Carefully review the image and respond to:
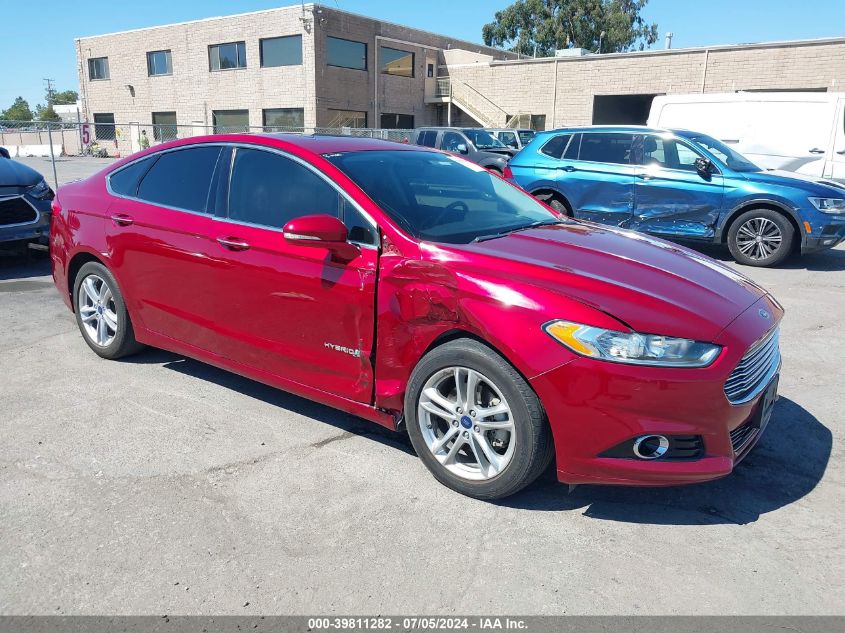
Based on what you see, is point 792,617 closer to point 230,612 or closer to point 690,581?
point 690,581

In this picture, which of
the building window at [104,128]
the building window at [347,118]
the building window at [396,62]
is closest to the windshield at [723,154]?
the building window at [347,118]

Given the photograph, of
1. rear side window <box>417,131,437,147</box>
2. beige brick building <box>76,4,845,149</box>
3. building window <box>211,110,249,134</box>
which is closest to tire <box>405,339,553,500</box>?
rear side window <box>417,131,437,147</box>

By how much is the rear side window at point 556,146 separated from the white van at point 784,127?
4.18 meters

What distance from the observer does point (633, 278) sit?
125 inches

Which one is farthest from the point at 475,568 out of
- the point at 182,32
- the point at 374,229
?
the point at 182,32

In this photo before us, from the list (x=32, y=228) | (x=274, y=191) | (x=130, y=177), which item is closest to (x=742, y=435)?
(x=274, y=191)

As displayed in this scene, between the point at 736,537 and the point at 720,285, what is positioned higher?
the point at 720,285

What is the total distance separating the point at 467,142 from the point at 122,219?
50.1 ft

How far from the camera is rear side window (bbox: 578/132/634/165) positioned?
31.8ft

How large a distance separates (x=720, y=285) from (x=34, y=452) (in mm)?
3679

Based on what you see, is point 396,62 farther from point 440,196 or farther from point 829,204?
point 440,196

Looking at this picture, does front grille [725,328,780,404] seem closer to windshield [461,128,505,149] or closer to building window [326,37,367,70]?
windshield [461,128,505,149]

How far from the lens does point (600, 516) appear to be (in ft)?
10.3

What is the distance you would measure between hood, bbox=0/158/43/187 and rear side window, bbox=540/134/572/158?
6.95 metres
